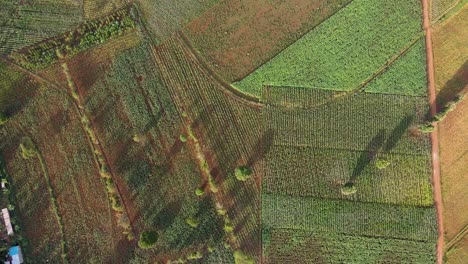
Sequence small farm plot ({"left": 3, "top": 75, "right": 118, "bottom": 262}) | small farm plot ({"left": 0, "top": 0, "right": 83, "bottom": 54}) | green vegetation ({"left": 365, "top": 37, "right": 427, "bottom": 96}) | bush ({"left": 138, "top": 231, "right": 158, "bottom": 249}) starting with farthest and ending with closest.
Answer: small farm plot ({"left": 0, "top": 0, "right": 83, "bottom": 54}), green vegetation ({"left": 365, "top": 37, "right": 427, "bottom": 96}), small farm plot ({"left": 3, "top": 75, "right": 118, "bottom": 262}), bush ({"left": 138, "top": 231, "right": 158, "bottom": 249})

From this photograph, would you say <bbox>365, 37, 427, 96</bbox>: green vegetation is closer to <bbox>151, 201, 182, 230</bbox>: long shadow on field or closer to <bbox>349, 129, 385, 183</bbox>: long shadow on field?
<bbox>349, 129, 385, 183</bbox>: long shadow on field

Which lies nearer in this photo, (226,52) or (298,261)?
(298,261)

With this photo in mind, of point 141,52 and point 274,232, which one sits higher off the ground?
point 141,52

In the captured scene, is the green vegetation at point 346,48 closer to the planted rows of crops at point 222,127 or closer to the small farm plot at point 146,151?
the planted rows of crops at point 222,127

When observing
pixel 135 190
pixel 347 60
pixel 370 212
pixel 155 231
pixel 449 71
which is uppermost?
pixel 347 60

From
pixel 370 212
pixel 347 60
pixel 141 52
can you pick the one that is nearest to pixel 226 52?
pixel 141 52

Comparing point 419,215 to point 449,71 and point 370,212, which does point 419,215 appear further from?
point 449,71

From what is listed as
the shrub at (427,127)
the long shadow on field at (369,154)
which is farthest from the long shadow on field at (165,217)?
the shrub at (427,127)

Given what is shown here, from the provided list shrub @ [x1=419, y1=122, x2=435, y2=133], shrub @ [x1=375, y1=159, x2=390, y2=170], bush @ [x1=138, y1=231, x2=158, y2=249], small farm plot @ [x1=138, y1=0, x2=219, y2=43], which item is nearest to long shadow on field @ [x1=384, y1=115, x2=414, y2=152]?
shrub @ [x1=419, y1=122, x2=435, y2=133]
